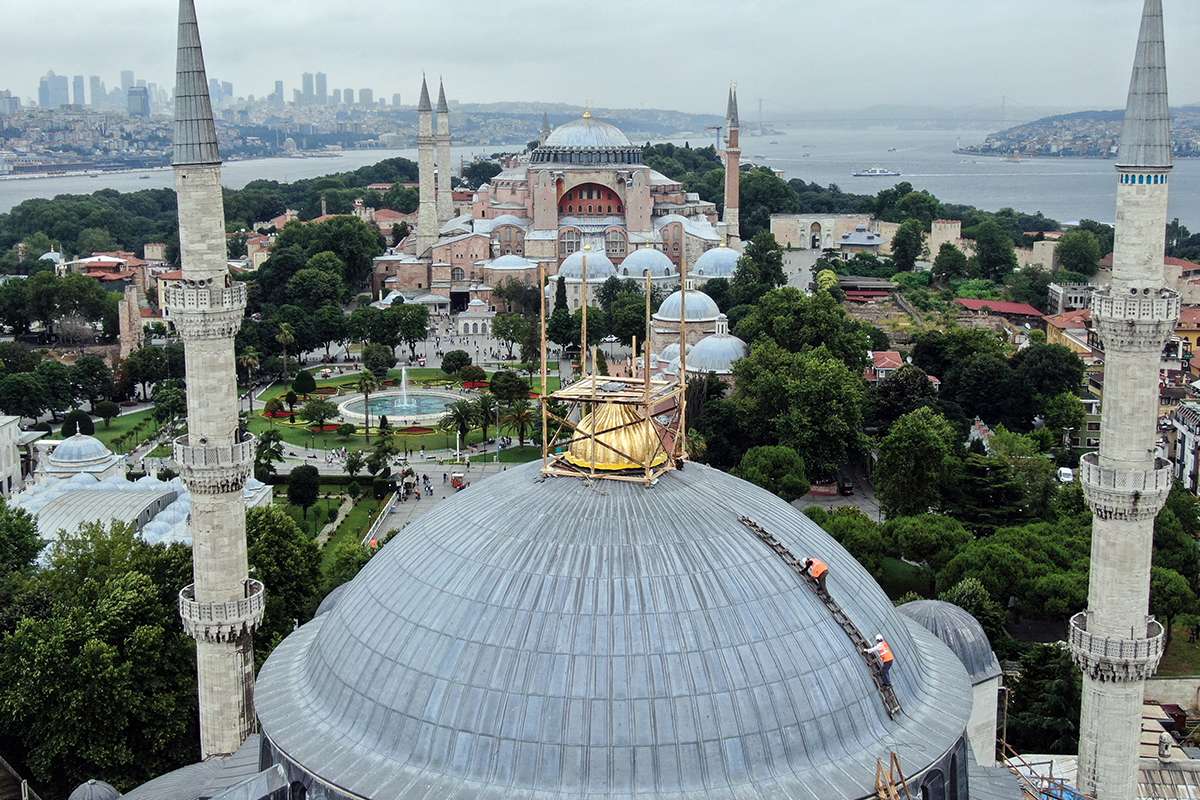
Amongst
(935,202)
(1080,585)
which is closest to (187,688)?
(1080,585)

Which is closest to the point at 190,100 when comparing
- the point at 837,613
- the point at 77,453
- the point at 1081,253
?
the point at 837,613

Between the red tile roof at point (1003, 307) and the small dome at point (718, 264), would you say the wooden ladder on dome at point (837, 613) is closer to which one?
the small dome at point (718, 264)

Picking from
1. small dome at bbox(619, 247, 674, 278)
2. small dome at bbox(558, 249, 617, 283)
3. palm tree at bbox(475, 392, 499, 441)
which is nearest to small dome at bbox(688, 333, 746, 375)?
palm tree at bbox(475, 392, 499, 441)

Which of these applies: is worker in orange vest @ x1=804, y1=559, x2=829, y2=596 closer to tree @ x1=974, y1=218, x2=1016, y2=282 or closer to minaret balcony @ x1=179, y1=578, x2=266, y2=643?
minaret balcony @ x1=179, y1=578, x2=266, y2=643

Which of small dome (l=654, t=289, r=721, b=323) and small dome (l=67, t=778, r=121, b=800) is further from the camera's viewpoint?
small dome (l=654, t=289, r=721, b=323)

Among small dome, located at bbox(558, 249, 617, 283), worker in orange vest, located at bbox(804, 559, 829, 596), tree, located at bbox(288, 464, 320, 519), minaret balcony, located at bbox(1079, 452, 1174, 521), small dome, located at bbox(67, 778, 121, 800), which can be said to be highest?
worker in orange vest, located at bbox(804, 559, 829, 596)

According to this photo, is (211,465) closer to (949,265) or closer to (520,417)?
(520,417)
